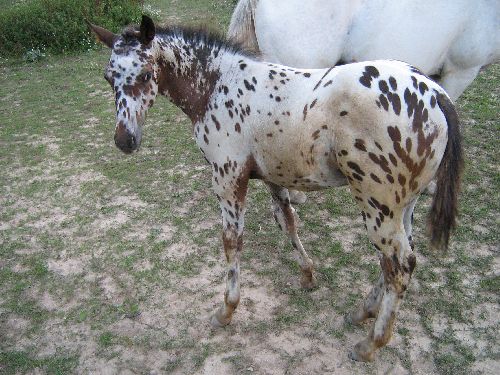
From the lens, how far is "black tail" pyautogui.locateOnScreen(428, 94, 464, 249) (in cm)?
222

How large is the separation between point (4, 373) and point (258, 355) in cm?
168

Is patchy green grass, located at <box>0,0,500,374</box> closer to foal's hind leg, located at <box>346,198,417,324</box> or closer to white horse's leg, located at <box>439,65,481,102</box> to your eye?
foal's hind leg, located at <box>346,198,417,324</box>

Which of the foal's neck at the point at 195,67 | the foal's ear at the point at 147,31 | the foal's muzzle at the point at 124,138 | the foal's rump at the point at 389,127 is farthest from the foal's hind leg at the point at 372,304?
the foal's ear at the point at 147,31

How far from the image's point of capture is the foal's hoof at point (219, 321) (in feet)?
10.2

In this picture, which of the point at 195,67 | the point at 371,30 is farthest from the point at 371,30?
the point at 195,67

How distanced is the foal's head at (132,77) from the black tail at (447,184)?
1601 millimetres

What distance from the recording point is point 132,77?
2.58m

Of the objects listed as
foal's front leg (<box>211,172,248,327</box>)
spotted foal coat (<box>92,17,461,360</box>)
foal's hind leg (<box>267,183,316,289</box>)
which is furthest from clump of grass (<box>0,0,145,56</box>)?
foal's front leg (<box>211,172,248,327</box>)

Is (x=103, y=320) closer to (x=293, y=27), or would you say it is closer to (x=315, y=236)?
(x=315, y=236)

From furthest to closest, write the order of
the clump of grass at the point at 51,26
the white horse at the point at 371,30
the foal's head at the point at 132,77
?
1. the clump of grass at the point at 51,26
2. the white horse at the point at 371,30
3. the foal's head at the point at 132,77

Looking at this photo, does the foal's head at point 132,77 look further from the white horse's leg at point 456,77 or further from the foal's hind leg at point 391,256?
the white horse's leg at point 456,77

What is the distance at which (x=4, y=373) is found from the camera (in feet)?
9.64

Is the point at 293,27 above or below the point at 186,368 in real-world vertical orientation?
above

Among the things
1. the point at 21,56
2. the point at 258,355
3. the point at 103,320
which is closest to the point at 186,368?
the point at 258,355
